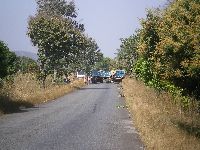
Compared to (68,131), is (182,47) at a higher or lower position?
higher

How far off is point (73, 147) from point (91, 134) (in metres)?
2.42

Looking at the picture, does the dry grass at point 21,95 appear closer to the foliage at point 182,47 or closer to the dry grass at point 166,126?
the dry grass at point 166,126

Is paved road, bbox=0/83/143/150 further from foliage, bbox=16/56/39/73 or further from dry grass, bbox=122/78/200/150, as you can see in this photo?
foliage, bbox=16/56/39/73

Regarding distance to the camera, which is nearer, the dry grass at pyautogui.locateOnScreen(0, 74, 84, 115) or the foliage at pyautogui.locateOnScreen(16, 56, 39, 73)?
the dry grass at pyautogui.locateOnScreen(0, 74, 84, 115)

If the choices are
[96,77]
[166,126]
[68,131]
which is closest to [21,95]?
[68,131]

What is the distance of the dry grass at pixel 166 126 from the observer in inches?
416

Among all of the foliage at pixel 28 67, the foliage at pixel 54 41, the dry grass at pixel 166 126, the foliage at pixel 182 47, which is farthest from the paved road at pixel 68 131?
the foliage at pixel 54 41

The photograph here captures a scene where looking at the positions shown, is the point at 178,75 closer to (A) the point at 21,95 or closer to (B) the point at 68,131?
(B) the point at 68,131

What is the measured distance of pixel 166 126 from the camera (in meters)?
12.9

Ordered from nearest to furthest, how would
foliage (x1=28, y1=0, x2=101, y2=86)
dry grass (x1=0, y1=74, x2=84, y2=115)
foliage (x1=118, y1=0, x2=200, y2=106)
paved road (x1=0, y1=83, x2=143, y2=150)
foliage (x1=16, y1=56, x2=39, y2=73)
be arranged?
foliage (x1=118, y1=0, x2=200, y2=106) < paved road (x1=0, y1=83, x2=143, y2=150) < dry grass (x1=0, y1=74, x2=84, y2=115) < foliage (x1=16, y1=56, x2=39, y2=73) < foliage (x1=28, y1=0, x2=101, y2=86)

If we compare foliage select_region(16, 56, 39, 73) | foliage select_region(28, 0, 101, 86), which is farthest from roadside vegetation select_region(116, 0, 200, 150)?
foliage select_region(28, 0, 101, 86)

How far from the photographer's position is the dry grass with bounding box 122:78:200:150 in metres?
10.6

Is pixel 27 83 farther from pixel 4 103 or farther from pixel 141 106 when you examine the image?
pixel 141 106

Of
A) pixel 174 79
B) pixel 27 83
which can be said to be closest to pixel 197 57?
pixel 174 79
